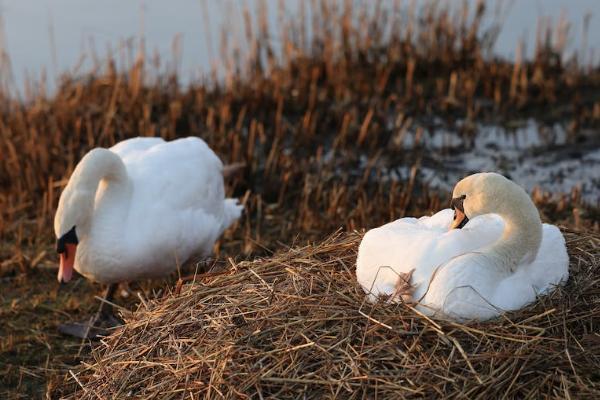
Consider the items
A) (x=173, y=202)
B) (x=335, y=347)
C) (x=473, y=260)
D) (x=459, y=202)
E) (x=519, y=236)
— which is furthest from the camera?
(x=173, y=202)

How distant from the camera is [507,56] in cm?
1044

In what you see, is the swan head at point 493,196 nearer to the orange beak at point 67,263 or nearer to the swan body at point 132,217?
the swan body at point 132,217

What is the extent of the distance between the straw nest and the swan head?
0.41 meters

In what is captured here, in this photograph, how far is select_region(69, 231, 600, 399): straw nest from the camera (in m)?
3.27

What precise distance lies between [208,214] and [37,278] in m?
1.28

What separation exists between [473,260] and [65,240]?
106 inches

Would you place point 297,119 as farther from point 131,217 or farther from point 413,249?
point 413,249

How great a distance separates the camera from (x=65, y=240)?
5270 millimetres

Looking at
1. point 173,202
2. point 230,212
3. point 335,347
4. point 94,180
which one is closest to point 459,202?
point 335,347

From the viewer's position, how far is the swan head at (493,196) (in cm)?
363

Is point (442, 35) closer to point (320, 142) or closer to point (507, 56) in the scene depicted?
point (507, 56)

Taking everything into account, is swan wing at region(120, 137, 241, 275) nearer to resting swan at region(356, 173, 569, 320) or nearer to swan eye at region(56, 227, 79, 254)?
swan eye at region(56, 227, 79, 254)

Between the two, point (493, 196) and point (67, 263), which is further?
point (67, 263)

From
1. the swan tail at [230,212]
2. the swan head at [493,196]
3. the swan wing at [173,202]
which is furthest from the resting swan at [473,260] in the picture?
the swan tail at [230,212]
